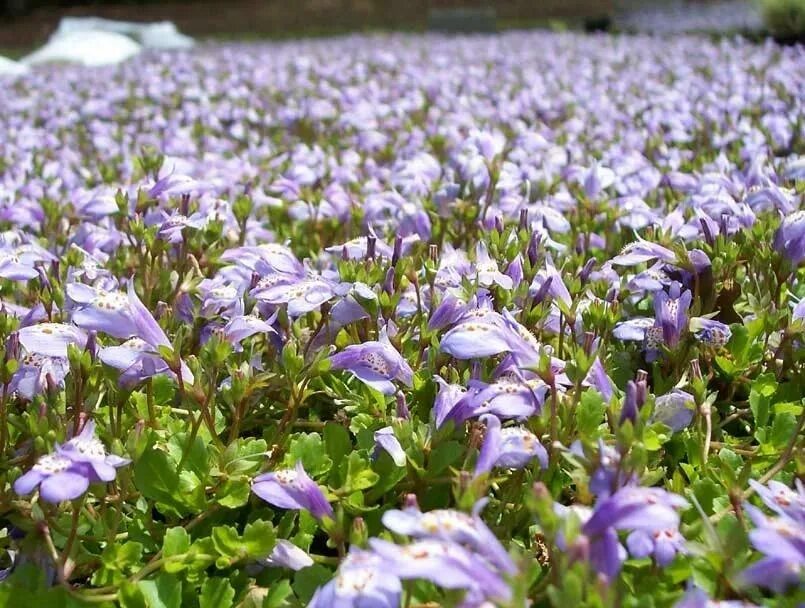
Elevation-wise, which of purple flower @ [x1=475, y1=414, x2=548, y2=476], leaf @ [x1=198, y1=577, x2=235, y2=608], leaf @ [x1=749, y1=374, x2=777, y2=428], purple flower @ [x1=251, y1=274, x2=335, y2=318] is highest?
purple flower @ [x1=251, y1=274, x2=335, y2=318]

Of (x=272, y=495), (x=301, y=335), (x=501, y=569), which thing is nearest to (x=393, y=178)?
(x=301, y=335)

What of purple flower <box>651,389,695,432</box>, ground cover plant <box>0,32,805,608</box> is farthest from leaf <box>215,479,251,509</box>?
purple flower <box>651,389,695,432</box>

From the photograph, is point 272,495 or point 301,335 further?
point 301,335

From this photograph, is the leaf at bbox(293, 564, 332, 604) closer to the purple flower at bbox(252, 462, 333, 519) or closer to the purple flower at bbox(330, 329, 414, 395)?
the purple flower at bbox(252, 462, 333, 519)

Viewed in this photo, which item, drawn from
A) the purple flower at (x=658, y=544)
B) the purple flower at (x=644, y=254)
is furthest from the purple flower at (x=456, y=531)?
the purple flower at (x=644, y=254)

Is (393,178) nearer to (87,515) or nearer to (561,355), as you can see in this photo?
(561,355)
